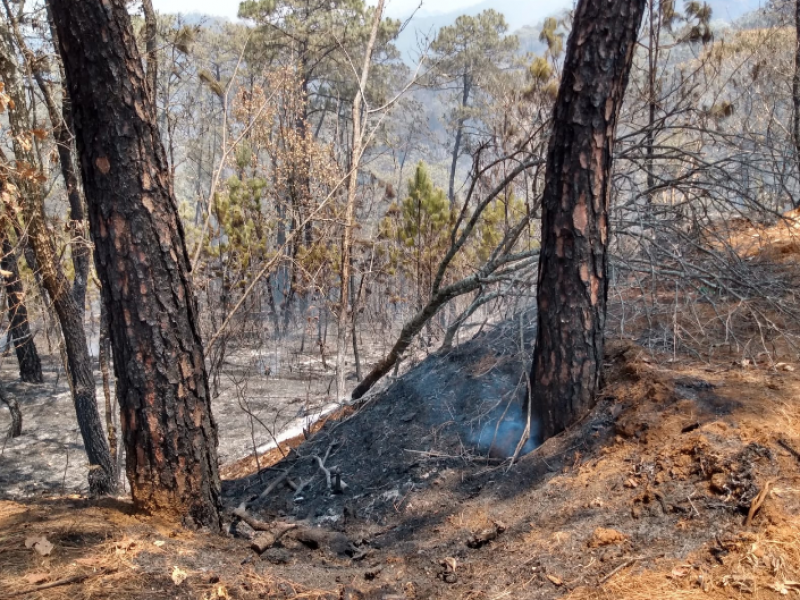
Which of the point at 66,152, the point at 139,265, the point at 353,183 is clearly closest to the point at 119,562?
the point at 139,265

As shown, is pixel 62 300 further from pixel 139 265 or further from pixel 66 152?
pixel 139 265

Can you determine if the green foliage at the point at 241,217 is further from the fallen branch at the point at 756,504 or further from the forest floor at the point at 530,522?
the fallen branch at the point at 756,504

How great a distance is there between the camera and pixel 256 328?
1300 cm

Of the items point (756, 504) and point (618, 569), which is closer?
point (618, 569)

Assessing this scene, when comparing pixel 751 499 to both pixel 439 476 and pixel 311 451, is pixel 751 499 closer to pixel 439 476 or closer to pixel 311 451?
pixel 439 476

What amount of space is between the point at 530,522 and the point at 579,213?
5.75 ft

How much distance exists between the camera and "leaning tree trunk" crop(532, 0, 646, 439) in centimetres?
340

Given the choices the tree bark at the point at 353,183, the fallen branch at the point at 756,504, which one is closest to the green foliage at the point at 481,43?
the tree bark at the point at 353,183

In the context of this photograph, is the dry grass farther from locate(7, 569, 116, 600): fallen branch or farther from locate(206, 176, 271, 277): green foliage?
locate(206, 176, 271, 277): green foliage

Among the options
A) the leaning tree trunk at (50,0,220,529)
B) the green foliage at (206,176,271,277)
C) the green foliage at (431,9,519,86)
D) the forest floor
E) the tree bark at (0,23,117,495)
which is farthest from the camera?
the green foliage at (431,9,519,86)

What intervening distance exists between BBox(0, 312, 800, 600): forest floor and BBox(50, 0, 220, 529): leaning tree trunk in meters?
0.30

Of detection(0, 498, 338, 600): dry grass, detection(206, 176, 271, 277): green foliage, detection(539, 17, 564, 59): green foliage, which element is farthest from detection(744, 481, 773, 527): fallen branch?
detection(206, 176, 271, 277): green foliage

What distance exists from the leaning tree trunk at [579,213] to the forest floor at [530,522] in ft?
0.82

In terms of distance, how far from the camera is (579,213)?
3562 millimetres
